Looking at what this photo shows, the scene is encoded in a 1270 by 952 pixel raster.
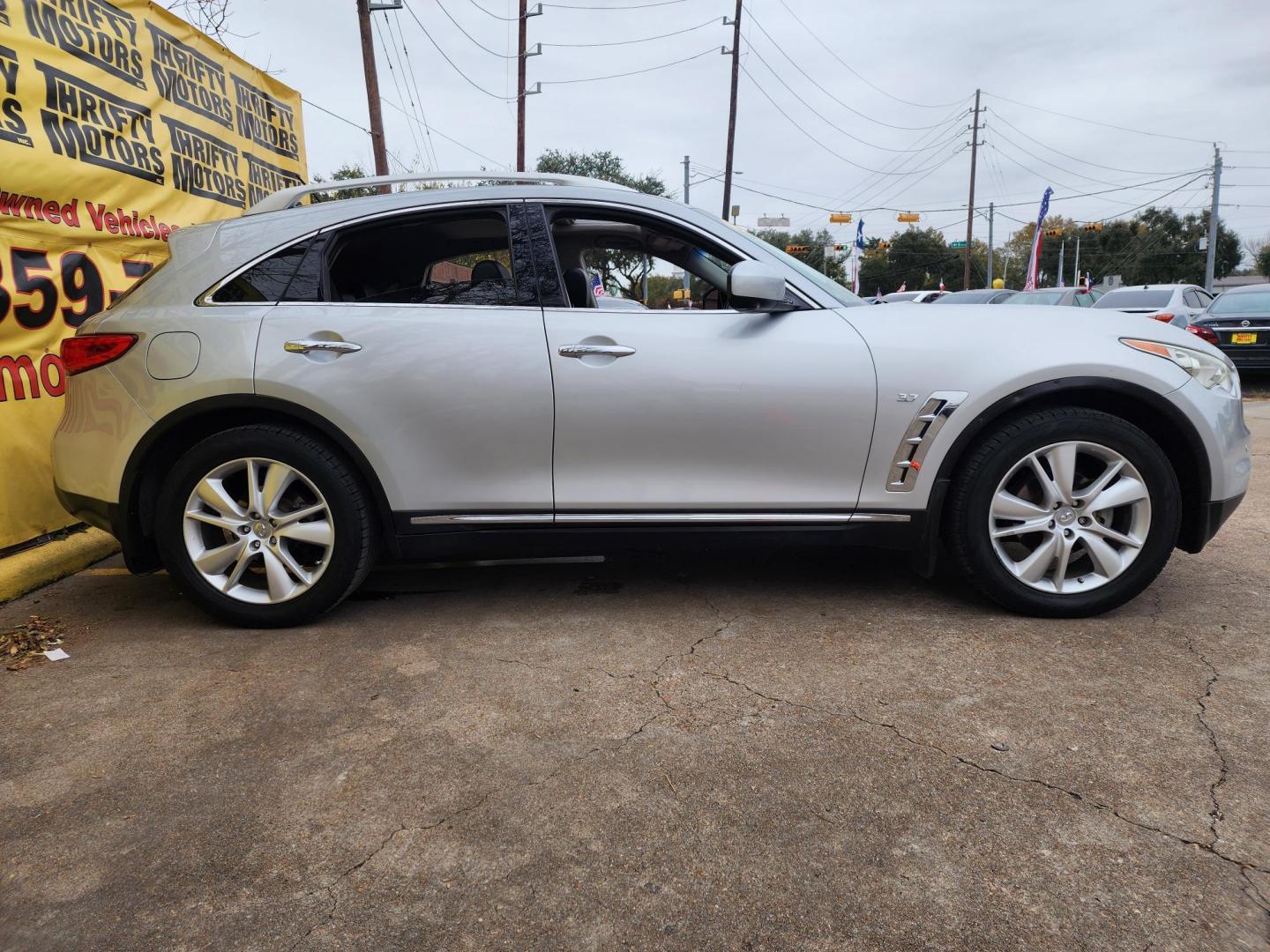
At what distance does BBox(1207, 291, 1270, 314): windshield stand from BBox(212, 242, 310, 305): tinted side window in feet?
41.6

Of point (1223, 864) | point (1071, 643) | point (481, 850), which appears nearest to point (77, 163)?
point (481, 850)

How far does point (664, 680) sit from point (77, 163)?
13.7 feet

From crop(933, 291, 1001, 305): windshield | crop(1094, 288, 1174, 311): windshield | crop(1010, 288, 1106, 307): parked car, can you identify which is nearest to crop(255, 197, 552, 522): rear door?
crop(1094, 288, 1174, 311): windshield

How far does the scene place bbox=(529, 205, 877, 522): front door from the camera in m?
3.03

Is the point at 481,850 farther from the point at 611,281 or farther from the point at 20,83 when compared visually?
the point at 20,83

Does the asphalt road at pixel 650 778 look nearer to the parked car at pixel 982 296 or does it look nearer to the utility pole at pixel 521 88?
the parked car at pixel 982 296

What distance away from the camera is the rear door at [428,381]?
3.03m

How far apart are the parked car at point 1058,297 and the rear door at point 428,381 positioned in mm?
11954

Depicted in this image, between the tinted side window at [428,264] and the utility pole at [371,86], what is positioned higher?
the utility pole at [371,86]

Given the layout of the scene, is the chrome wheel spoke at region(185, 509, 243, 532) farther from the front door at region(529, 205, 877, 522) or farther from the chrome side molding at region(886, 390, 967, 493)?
the chrome side molding at region(886, 390, 967, 493)

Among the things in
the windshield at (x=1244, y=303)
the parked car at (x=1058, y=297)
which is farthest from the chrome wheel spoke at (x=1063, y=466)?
the parked car at (x=1058, y=297)

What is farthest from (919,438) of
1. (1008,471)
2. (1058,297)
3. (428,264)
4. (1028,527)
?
(1058,297)

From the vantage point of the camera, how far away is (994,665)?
2.76 m

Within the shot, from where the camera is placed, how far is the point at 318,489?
3.07 metres
